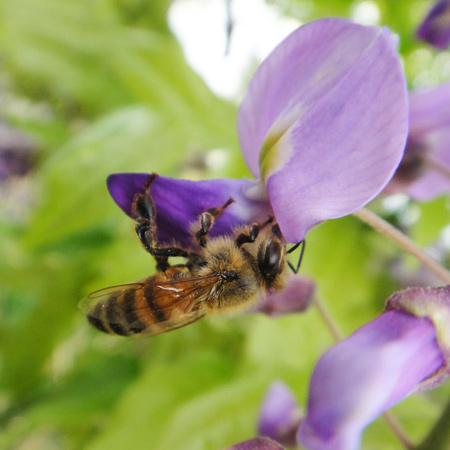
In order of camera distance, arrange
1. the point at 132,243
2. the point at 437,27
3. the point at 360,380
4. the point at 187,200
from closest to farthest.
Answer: the point at 360,380 < the point at 187,200 < the point at 437,27 < the point at 132,243

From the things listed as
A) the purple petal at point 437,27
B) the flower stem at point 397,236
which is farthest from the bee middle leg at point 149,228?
the purple petal at point 437,27

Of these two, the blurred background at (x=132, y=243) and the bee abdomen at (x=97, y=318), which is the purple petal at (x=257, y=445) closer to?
the bee abdomen at (x=97, y=318)

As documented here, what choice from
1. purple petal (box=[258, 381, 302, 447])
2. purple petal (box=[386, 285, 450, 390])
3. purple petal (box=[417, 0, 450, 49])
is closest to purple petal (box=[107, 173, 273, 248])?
purple petal (box=[386, 285, 450, 390])

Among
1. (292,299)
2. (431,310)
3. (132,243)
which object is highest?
(431,310)

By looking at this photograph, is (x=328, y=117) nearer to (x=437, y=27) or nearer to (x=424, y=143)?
(x=424, y=143)

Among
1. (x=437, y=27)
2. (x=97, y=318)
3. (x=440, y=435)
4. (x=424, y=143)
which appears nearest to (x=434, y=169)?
(x=424, y=143)

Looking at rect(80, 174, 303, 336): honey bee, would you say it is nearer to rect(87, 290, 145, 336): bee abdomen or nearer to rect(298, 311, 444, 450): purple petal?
rect(87, 290, 145, 336): bee abdomen
